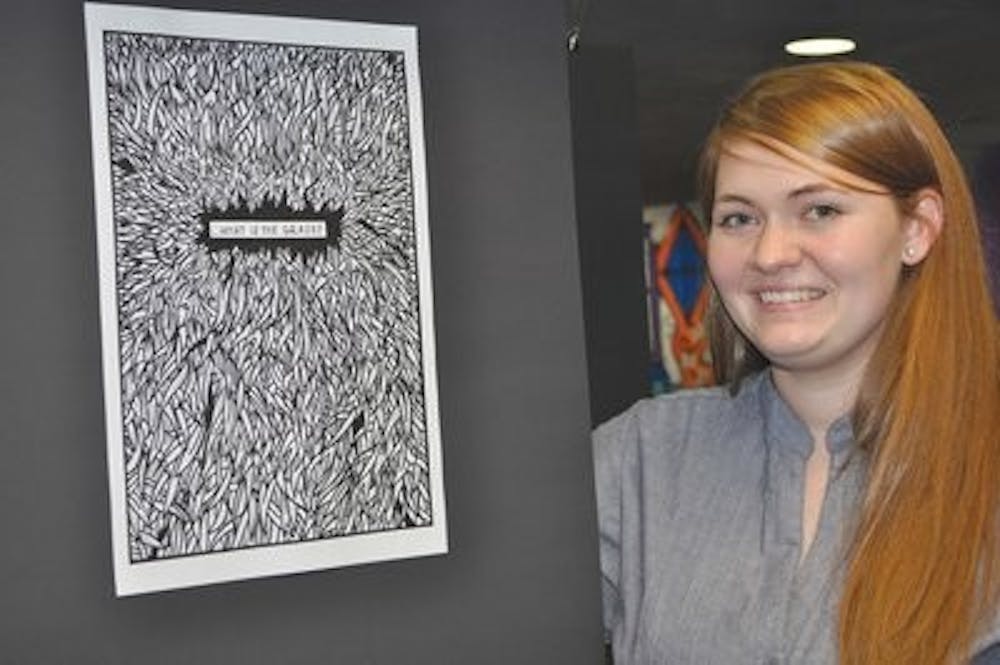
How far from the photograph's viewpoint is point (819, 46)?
11.9 ft

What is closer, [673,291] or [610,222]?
[610,222]

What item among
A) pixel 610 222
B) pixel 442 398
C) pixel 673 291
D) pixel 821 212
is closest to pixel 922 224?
pixel 821 212

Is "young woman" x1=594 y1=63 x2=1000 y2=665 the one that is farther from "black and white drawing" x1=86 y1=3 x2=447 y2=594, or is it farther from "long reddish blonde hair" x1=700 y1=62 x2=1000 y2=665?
"black and white drawing" x1=86 y1=3 x2=447 y2=594

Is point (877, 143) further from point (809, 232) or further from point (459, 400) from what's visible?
point (459, 400)

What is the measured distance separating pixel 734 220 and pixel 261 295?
1.54 ft

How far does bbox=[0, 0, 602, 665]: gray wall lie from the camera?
0.43 meters

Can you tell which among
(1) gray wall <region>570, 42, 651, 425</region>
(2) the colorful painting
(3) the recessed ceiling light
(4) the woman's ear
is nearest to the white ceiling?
(3) the recessed ceiling light

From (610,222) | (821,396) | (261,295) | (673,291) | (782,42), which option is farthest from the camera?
(673,291)

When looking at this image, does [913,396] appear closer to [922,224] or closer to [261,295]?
[922,224]

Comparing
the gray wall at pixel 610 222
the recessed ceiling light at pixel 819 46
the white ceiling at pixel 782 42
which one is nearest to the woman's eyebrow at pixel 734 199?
the gray wall at pixel 610 222

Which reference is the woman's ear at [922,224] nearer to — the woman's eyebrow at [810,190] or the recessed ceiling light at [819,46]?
the woman's eyebrow at [810,190]

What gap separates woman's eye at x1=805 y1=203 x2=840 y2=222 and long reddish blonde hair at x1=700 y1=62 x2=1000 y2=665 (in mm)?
27

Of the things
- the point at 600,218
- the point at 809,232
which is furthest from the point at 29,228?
the point at 600,218

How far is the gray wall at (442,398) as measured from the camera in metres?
0.43
